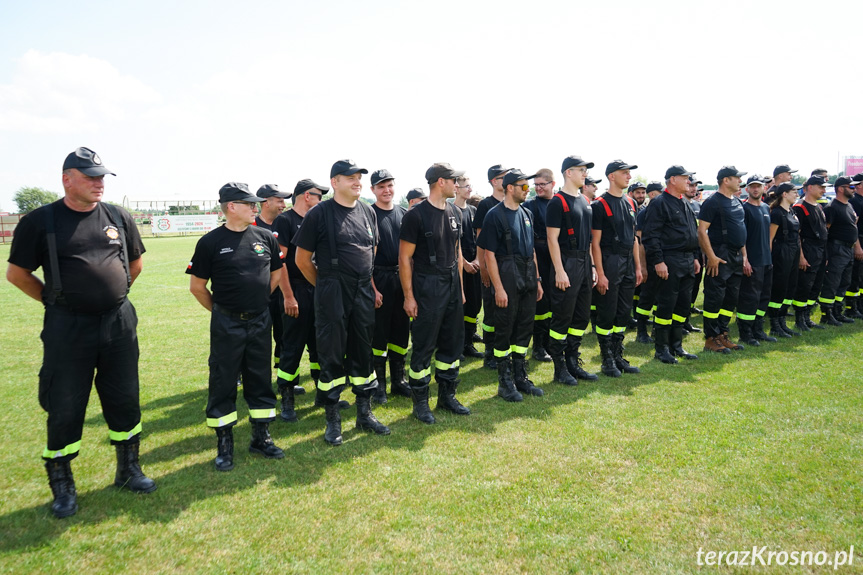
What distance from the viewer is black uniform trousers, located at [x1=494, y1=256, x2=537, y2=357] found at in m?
5.79

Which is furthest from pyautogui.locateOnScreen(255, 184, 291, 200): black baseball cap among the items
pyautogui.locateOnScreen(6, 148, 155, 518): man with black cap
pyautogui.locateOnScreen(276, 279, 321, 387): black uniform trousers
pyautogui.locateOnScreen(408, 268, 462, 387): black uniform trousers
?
pyautogui.locateOnScreen(6, 148, 155, 518): man with black cap

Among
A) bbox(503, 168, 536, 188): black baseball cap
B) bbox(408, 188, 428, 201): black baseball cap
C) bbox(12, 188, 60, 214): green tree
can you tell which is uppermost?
bbox(503, 168, 536, 188): black baseball cap

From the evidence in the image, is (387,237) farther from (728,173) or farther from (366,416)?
(728,173)

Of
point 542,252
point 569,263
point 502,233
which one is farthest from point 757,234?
point 502,233

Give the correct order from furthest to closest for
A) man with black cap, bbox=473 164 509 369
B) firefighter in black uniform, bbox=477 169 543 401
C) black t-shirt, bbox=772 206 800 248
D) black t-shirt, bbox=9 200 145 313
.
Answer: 1. black t-shirt, bbox=772 206 800 248
2. man with black cap, bbox=473 164 509 369
3. firefighter in black uniform, bbox=477 169 543 401
4. black t-shirt, bbox=9 200 145 313

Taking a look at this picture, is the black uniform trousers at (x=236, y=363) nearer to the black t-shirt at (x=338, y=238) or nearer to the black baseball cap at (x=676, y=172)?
the black t-shirt at (x=338, y=238)

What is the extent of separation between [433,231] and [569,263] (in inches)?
81.9

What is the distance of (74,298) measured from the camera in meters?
3.61

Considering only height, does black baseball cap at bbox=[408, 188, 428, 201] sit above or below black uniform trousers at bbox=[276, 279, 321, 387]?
above

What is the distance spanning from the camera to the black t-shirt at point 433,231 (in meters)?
5.11

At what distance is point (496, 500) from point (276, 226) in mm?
3787

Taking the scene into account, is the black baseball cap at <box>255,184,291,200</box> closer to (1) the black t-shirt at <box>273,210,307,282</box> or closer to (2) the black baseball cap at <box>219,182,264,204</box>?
(1) the black t-shirt at <box>273,210,307,282</box>

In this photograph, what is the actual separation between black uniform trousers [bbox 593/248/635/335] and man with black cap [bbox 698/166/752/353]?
1654 mm

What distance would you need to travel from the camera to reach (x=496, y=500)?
3727mm
